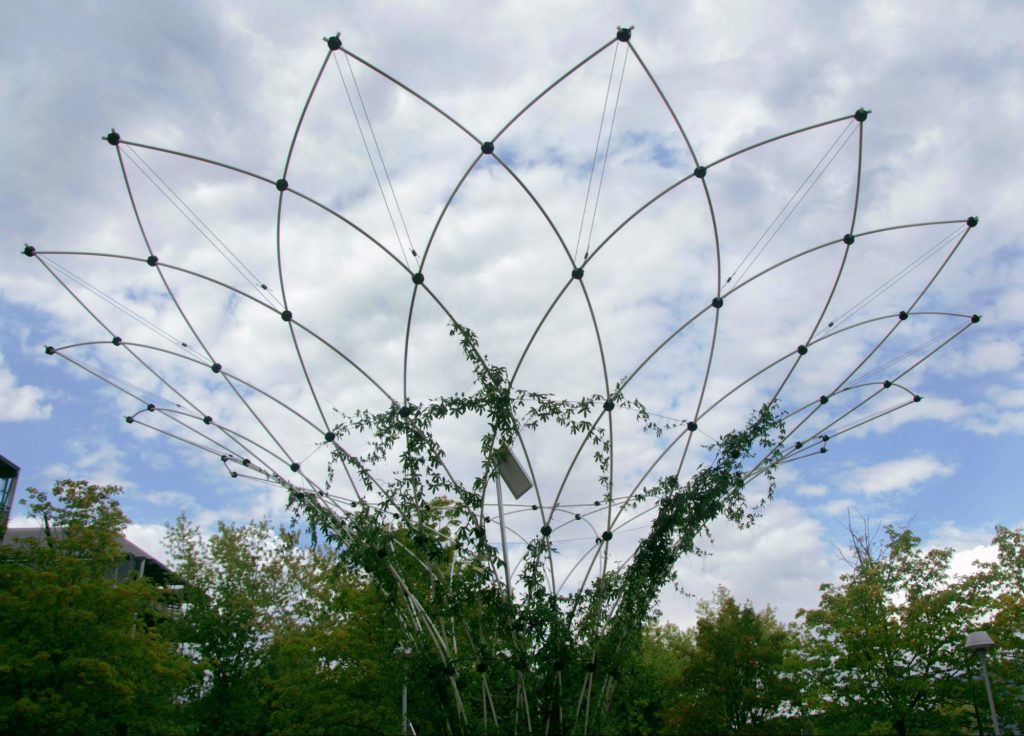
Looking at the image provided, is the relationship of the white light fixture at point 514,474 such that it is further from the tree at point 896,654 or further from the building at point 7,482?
the building at point 7,482

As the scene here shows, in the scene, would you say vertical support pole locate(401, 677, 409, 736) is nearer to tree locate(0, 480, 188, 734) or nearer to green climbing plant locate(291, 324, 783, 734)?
green climbing plant locate(291, 324, 783, 734)

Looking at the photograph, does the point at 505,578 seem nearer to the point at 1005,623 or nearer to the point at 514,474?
the point at 514,474

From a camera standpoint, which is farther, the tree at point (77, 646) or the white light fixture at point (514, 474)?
the tree at point (77, 646)

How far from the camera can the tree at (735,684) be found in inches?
1232

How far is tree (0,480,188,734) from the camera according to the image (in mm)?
22625

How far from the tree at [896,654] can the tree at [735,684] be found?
3121 millimetres

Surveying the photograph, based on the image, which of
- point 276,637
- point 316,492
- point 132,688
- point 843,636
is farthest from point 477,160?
point 276,637

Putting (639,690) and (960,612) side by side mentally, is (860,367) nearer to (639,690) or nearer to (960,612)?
(960,612)

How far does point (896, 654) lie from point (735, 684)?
748 cm

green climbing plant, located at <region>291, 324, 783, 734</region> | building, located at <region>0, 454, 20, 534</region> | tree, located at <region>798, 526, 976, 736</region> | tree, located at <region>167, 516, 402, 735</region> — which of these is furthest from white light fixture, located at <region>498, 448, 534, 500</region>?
building, located at <region>0, 454, 20, 534</region>

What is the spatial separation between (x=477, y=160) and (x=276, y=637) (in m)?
31.9

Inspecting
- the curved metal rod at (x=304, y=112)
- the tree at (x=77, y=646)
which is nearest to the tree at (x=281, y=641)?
the tree at (x=77, y=646)

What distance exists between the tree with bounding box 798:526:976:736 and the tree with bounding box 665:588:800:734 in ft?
10.2

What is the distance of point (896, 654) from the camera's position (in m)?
26.3
